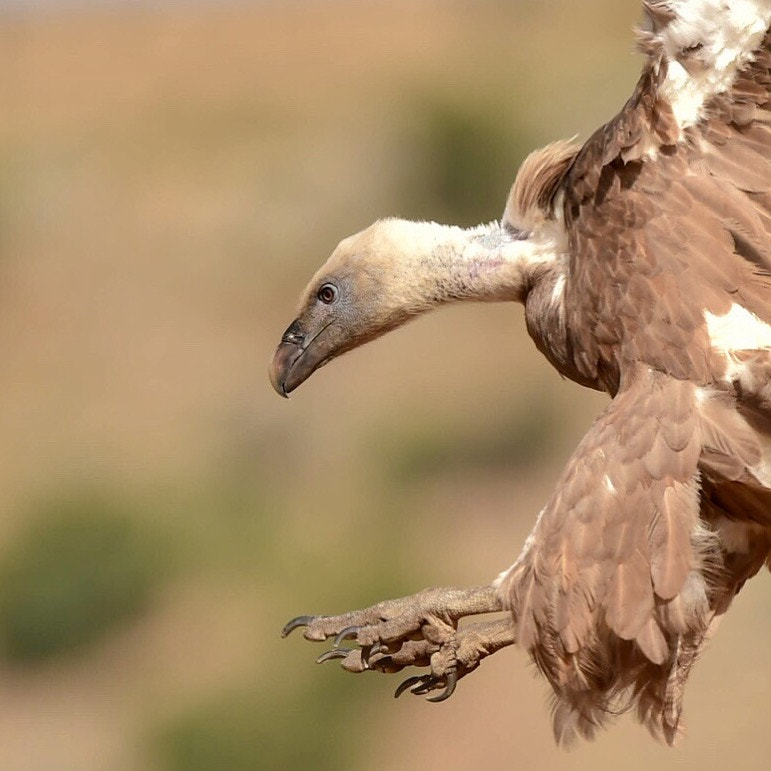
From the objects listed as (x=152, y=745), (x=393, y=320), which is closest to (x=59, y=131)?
(x=152, y=745)

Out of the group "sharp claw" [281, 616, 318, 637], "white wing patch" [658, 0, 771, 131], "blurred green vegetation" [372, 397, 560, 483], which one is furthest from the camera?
"blurred green vegetation" [372, 397, 560, 483]

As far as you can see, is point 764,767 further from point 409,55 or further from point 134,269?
point 409,55

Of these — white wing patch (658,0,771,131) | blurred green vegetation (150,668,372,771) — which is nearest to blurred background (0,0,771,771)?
blurred green vegetation (150,668,372,771)

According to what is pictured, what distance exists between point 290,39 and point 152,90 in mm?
1481

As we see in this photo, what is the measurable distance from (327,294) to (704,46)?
1.23 meters

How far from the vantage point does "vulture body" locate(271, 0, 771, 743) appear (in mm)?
2961

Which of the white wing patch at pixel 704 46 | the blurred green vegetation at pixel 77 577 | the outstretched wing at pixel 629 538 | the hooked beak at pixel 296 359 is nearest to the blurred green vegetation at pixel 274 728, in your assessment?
the blurred green vegetation at pixel 77 577

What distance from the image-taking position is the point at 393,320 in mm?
3893

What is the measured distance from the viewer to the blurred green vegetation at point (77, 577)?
1091 cm

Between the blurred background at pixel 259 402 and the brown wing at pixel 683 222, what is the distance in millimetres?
5786

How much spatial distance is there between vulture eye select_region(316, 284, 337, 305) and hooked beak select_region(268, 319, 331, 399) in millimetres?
102

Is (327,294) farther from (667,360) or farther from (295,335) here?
(667,360)

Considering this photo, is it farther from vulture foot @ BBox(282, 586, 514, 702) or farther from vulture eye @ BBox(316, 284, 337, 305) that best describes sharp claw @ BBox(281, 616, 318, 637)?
vulture eye @ BBox(316, 284, 337, 305)

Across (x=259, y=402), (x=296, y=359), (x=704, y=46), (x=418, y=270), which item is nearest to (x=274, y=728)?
(x=259, y=402)
